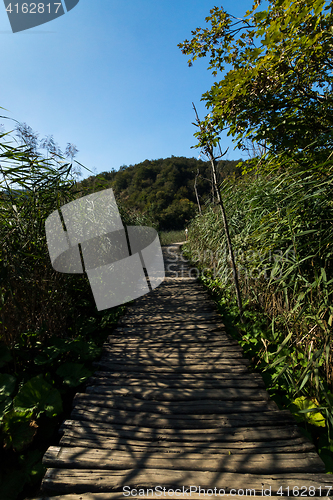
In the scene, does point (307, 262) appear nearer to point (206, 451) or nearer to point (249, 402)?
point (249, 402)

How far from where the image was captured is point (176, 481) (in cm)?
116

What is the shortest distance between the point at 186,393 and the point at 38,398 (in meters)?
1.17

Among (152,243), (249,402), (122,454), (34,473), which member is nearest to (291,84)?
(249,402)

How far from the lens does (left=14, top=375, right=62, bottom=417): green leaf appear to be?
1.57 metres

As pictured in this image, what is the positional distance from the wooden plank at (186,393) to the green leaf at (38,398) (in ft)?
1.04

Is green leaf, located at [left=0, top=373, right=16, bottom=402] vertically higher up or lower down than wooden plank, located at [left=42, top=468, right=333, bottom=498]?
higher up

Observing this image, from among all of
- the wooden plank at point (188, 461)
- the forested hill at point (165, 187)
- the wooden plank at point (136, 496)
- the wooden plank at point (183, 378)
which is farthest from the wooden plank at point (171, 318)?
the forested hill at point (165, 187)

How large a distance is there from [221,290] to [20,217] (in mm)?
3381

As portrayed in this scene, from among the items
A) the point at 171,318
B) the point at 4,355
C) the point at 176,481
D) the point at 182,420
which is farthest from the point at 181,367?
the point at 4,355

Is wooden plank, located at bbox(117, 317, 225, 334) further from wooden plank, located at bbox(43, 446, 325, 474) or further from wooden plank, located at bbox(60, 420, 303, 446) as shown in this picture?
A: wooden plank, located at bbox(43, 446, 325, 474)

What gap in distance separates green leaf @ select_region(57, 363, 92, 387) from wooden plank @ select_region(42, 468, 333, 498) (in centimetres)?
67

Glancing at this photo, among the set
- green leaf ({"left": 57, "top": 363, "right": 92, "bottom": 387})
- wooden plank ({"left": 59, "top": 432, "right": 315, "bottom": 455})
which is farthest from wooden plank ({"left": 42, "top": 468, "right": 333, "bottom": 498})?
green leaf ({"left": 57, "top": 363, "right": 92, "bottom": 387})

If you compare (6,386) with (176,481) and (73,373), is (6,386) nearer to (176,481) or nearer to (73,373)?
(73,373)

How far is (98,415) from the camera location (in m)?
1.64
